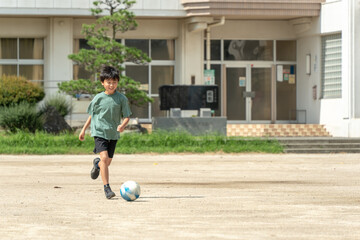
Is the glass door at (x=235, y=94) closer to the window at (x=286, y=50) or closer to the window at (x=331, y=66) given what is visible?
the window at (x=286, y=50)

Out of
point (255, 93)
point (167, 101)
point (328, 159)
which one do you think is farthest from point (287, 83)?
point (328, 159)

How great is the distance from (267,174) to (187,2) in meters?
14.9

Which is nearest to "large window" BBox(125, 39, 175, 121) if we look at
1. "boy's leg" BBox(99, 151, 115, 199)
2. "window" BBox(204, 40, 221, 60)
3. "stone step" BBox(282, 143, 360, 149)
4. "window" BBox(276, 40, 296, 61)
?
"window" BBox(204, 40, 221, 60)

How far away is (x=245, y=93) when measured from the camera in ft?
108

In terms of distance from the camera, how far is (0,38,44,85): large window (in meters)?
31.5

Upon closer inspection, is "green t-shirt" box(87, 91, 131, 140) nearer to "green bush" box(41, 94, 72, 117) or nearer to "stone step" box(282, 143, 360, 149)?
"stone step" box(282, 143, 360, 149)

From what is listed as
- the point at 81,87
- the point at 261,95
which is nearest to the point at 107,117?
the point at 81,87

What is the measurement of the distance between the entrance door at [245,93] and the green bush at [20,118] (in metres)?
9.51

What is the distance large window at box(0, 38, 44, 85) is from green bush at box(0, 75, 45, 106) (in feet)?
15.5

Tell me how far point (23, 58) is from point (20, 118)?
6846mm

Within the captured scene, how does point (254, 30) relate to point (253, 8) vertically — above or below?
below

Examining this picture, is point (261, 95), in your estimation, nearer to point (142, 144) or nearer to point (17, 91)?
point (142, 144)

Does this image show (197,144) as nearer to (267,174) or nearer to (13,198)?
(267,174)

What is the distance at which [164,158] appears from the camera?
21.6 meters
